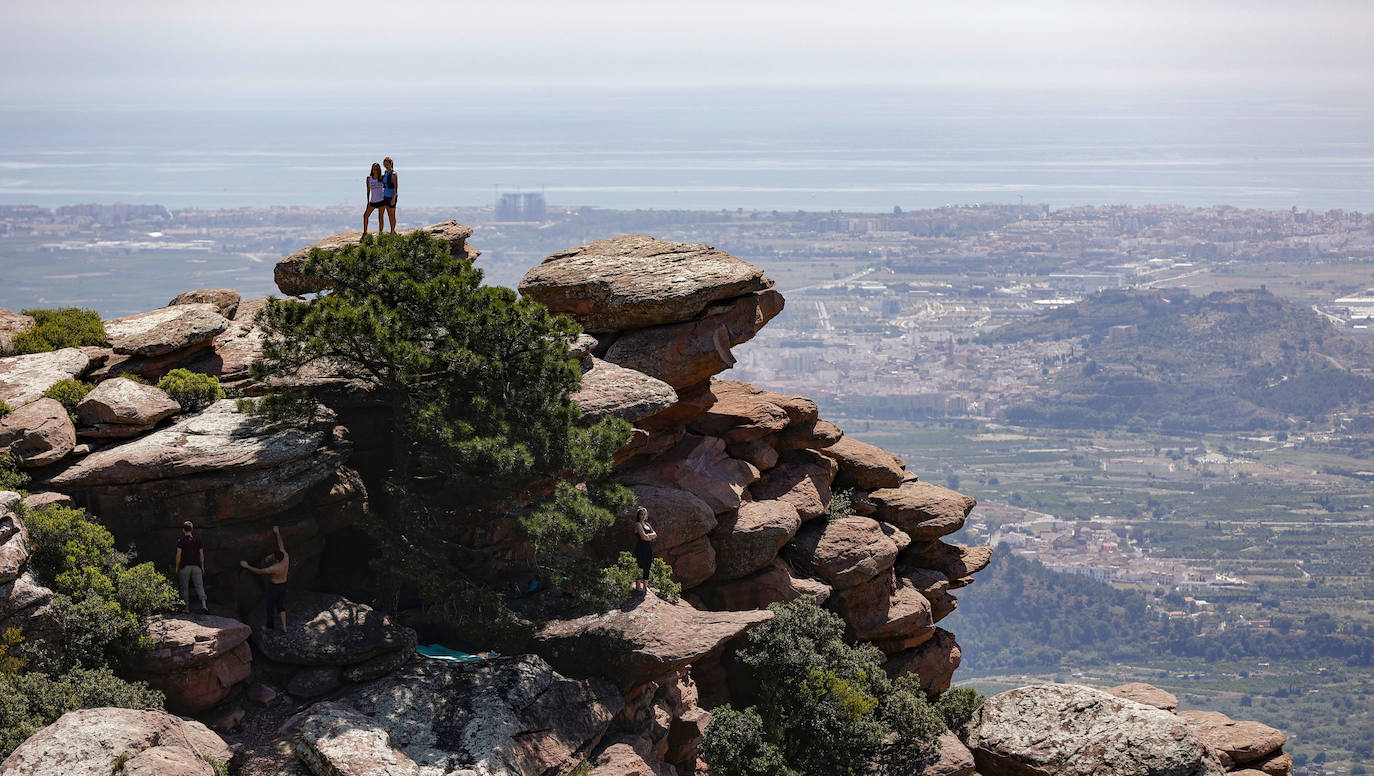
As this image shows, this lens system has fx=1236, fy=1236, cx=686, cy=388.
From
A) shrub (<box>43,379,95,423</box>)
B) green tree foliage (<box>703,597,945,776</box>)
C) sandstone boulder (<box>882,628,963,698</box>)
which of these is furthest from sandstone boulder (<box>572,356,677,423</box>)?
shrub (<box>43,379,95,423</box>)

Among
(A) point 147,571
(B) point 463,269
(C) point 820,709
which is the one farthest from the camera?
(C) point 820,709

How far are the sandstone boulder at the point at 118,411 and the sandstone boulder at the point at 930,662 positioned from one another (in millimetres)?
26049

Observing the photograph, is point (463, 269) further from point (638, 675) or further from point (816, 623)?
point (816, 623)

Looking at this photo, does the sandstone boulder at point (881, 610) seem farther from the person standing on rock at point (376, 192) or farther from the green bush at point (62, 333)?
the green bush at point (62, 333)

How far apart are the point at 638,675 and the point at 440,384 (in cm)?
969

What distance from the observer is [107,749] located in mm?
25328

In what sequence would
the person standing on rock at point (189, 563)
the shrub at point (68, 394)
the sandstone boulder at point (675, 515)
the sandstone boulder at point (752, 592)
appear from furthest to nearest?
the sandstone boulder at point (752, 592) < the sandstone boulder at point (675, 515) < the shrub at point (68, 394) < the person standing on rock at point (189, 563)

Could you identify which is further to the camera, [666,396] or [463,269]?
[666,396]

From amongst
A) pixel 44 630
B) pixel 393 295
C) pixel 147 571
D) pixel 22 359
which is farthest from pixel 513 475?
pixel 22 359

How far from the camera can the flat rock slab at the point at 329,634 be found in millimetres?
31359

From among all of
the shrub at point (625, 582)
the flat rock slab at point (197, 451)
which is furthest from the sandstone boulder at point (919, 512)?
the flat rock slab at point (197, 451)

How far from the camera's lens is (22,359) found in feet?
121

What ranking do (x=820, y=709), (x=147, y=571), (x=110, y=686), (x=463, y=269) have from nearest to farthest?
(x=110, y=686)
(x=147, y=571)
(x=463, y=269)
(x=820, y=709)

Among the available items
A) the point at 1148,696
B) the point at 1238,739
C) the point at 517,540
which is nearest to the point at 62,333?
the point at 517,540
